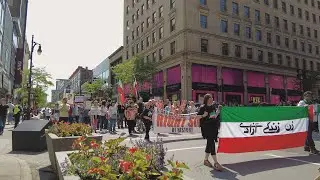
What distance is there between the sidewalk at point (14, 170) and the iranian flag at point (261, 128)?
510 cm

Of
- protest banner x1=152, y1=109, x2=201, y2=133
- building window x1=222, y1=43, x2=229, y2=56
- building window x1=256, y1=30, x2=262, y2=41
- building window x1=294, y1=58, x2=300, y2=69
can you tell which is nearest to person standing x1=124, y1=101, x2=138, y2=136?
protest banner x1=152, y1=109, x2=201, y2=133

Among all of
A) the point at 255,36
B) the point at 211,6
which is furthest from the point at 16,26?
the point at 255,36

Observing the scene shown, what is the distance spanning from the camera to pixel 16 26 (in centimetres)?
6831

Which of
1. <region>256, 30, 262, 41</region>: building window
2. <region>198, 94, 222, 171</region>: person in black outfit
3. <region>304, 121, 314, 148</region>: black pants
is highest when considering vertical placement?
<region>256, 30, 262, 41</region>: building window

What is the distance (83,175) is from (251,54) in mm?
43467

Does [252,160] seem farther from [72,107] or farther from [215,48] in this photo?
[215,48]

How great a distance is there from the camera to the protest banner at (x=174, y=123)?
15.2 metres

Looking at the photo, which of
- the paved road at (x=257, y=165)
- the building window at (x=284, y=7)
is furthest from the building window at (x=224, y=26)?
the paved road at (x=257, y=165)

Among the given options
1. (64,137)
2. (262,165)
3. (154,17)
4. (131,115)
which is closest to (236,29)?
(154,17)

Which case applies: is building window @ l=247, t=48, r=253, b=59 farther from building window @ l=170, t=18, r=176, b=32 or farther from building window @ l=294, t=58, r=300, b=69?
building window @ l=170, t=18, r=176, b=32

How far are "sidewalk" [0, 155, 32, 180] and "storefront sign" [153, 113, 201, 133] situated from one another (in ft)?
25.1

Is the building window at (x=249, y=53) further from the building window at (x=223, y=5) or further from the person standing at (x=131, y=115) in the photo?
the person standing at (x=131, y=115)

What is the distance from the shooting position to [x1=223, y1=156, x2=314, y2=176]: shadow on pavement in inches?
304

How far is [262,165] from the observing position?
8344 mm
